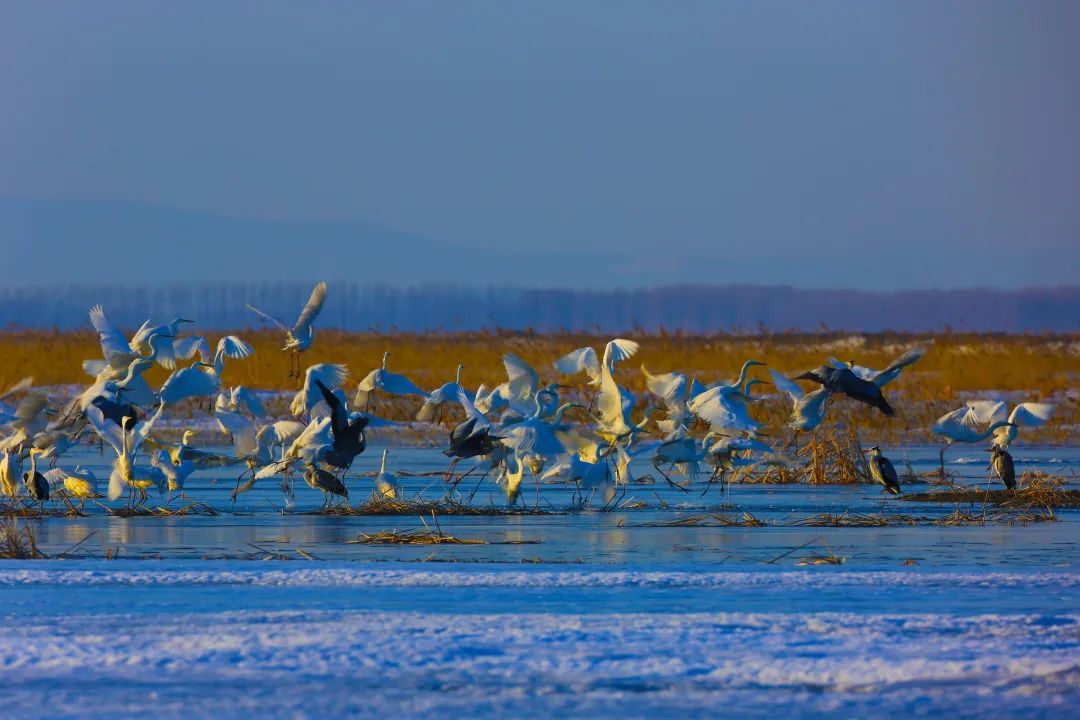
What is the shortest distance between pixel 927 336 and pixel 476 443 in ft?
120

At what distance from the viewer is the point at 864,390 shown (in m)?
13.0

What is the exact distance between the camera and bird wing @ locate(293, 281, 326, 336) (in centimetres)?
1447

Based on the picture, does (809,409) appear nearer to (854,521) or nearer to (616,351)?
(616,351)

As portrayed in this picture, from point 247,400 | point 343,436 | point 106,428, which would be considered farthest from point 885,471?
point 106,428

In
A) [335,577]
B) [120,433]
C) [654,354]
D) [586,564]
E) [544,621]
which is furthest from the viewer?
[654,354]

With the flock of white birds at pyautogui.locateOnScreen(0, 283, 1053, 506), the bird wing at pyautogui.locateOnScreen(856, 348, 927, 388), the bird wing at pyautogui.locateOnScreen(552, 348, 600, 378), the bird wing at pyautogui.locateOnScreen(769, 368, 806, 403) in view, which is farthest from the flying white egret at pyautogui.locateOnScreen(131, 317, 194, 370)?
the bird wing at pyautogui.locateOnScreen(856, 348, 927, 388)

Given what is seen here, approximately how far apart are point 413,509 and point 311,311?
287 cm

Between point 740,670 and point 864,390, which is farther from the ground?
point 864,390

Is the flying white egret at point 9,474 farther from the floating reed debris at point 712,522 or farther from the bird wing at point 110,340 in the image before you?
the floating reed debris at point 712,522

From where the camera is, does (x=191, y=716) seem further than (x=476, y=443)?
No

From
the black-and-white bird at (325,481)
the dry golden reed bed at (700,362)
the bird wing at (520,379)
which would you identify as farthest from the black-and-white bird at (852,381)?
the dry golden reed bed at (700,362)

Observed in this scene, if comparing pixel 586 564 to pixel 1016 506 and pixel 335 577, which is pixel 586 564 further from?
pixel 1016 506

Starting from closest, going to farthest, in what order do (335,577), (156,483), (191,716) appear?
(191,716) → (335,577) → (156,483)

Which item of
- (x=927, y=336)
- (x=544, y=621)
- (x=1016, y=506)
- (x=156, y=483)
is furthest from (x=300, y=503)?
(x=927, y=336)
